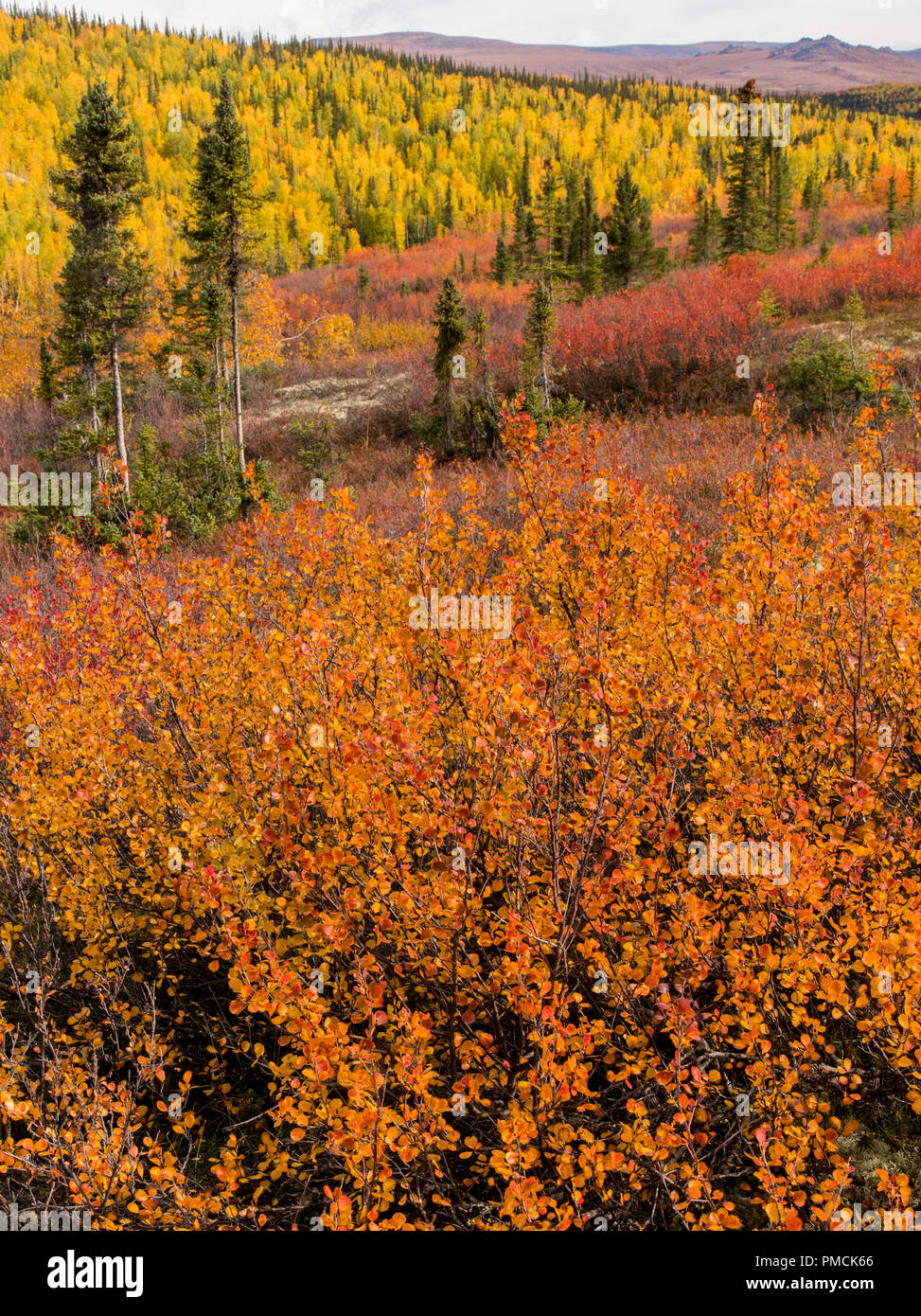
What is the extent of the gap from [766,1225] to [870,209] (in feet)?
195

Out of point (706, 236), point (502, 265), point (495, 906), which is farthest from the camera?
point (502, 265)

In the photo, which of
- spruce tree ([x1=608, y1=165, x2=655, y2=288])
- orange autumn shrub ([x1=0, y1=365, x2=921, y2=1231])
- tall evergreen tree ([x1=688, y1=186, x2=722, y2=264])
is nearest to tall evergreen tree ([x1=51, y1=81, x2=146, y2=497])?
orange autumn shrub ([x1=0, y1=365, x2=921, y2=1231])

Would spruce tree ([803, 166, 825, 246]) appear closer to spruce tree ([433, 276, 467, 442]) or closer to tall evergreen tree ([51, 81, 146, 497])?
spruce tree ([433, 276, 467, 442])

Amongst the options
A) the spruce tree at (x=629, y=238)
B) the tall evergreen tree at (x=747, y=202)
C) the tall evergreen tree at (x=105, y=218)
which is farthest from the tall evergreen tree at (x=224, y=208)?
the tall evergreen tree at (x=747, y=202)

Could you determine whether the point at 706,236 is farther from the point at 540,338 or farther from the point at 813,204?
the point at 540,338

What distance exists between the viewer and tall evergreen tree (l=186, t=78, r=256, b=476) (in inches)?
682

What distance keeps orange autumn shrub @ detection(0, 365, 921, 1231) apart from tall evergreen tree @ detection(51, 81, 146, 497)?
14.2 meters

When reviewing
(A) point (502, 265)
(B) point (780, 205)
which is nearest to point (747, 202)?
(B) point (780, 205)

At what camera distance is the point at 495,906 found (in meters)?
4.61

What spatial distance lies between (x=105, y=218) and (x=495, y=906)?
62.7 ft

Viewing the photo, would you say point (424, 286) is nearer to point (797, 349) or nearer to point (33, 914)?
point (797, 349)

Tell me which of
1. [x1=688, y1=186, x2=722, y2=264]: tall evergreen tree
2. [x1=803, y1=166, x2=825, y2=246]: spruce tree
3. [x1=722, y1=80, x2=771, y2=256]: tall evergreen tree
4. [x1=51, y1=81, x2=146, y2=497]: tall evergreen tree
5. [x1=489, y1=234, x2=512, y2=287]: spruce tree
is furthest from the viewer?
[x1=489, y1=234, x2=512, y2=287]: spruce tree

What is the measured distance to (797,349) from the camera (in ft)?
67.3

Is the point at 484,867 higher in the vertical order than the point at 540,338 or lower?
lower
